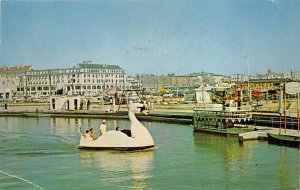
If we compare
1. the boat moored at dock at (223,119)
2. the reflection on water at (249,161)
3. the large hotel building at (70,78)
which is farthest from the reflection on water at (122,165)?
the large hotel building at (70,78)

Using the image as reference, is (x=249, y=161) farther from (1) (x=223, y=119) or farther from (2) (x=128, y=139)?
(1) (x=223, y=119)

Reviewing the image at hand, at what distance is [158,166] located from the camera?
67.3 feet

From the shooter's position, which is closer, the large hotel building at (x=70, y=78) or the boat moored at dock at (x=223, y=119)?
the boat moored at dock at (x=223, y=119)

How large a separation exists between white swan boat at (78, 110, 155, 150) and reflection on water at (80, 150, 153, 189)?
0.41 meters

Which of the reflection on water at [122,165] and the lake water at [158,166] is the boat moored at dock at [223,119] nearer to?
the lake water at [158,166]

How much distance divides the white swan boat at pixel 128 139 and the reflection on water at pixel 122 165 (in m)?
0.41

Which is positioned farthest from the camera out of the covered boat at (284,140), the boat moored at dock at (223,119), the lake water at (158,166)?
the boat moored at dock at (223,119)

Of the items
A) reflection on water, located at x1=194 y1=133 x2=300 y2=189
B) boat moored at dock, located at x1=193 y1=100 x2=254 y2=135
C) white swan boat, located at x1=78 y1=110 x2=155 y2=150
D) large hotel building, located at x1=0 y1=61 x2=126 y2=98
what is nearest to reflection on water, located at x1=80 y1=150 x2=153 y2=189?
white swan boat, located at x1=78 y1=110 x2=155 y2=150

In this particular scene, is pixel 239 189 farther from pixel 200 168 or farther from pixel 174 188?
pixel 200 168

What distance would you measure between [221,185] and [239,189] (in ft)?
2.86

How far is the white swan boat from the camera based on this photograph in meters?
24.2

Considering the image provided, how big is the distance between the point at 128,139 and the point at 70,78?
5327 inches

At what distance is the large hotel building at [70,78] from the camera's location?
512 feet

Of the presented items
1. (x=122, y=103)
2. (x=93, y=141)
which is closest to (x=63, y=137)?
(x=93, y=141)
